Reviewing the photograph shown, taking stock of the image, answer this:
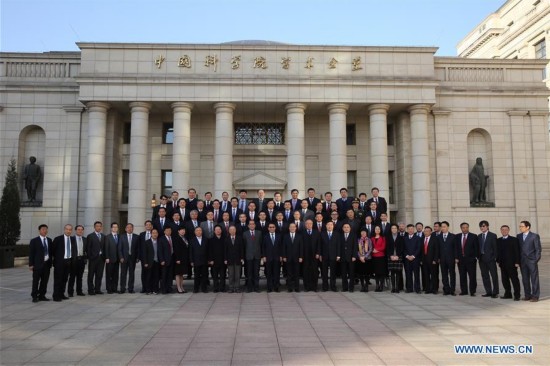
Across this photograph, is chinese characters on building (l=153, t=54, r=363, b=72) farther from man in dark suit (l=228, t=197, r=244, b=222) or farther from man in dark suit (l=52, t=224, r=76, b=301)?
man in dark suit (l=52, t=224, r=76, b=301)

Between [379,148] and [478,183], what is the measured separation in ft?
21.1

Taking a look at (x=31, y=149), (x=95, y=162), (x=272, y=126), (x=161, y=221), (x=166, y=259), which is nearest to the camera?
(x=166, y=259)

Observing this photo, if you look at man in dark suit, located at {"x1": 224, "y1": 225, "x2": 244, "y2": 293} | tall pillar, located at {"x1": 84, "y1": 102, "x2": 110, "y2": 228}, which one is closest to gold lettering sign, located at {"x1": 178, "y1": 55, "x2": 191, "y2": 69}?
tall pillar, located at {"x1": 84, "y1": 102, "x2": 110, "y2": 228}

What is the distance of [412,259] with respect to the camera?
40.5ft

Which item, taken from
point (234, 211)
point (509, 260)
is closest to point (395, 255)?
point (509, 260)

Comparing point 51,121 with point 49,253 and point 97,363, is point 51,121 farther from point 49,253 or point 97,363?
point 97,363

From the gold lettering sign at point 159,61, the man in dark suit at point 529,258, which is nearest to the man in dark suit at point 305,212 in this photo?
the man in dark suit at point 529,258

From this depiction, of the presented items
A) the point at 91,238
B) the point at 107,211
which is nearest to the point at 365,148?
the point at 107,211

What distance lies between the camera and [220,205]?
1402cm

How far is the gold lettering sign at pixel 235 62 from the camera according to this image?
24.4 m

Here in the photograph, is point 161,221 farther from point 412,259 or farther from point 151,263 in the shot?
point 412,259

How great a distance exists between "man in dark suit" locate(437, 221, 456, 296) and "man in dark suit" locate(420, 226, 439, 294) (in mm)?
152

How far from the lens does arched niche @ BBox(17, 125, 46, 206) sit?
25.5 metres

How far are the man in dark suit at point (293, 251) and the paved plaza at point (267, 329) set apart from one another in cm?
97
